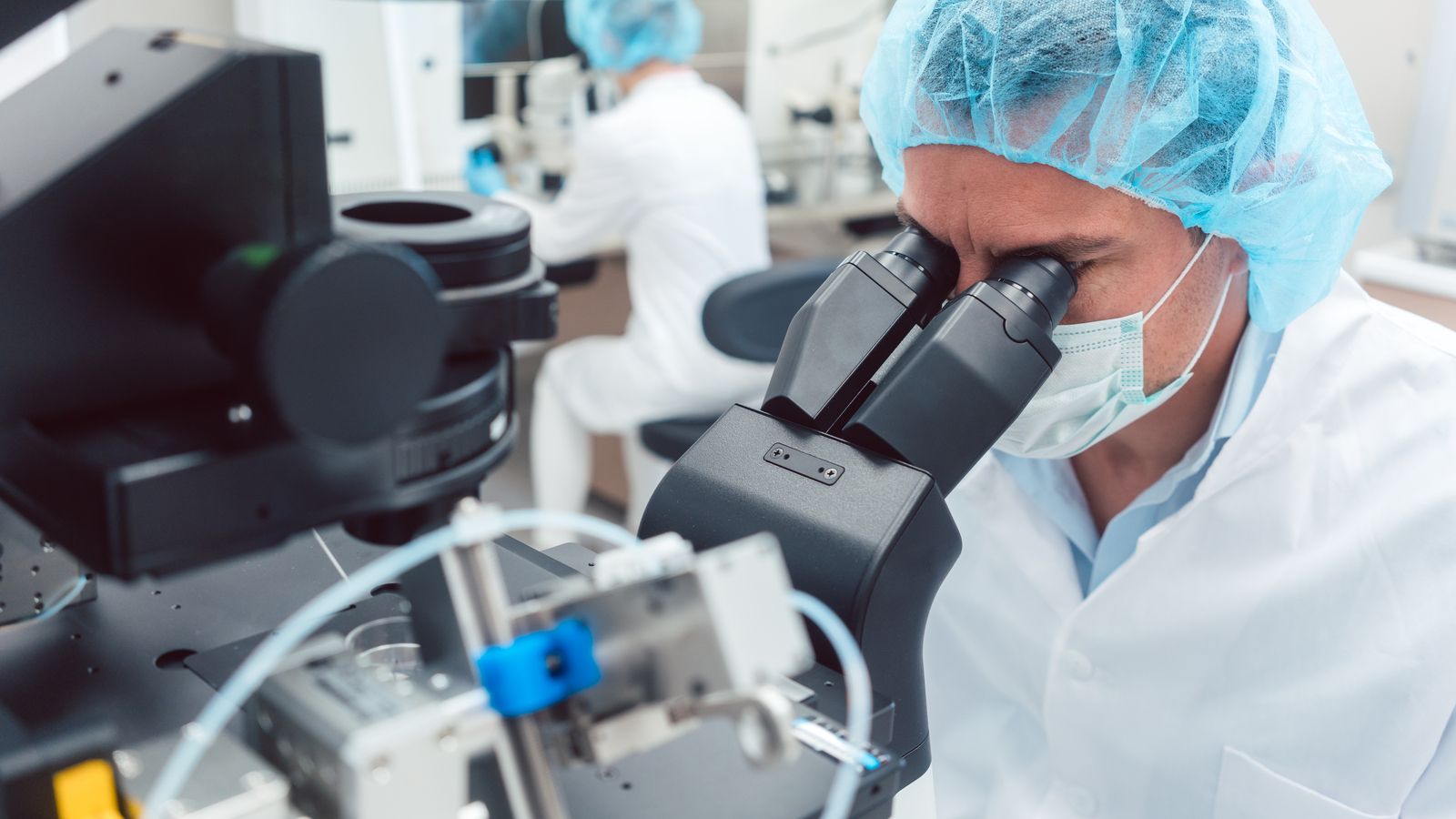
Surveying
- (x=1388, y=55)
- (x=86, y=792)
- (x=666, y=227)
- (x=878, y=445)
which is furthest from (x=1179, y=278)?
(x=1388, y=55)

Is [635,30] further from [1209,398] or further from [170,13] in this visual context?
[1209,398]

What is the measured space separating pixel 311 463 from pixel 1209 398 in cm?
91

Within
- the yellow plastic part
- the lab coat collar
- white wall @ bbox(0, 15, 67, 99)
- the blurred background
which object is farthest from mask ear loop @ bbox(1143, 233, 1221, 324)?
the lab coat collar

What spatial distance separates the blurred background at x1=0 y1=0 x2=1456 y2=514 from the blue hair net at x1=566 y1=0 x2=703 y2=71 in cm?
33

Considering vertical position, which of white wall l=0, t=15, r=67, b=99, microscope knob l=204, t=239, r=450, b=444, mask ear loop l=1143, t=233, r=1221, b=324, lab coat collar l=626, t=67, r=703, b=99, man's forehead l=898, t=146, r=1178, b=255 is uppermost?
microscope knob l=204, t=239, r=450, b=444

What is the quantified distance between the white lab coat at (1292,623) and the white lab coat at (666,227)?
→ 140cm

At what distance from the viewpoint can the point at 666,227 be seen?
8.46 feet

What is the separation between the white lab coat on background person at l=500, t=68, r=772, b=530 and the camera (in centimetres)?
254

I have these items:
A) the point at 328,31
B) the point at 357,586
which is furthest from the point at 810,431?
the point at 328,31

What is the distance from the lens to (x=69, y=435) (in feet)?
1.67

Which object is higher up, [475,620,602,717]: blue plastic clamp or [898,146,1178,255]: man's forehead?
[898,146,1178,255]: man's forehead

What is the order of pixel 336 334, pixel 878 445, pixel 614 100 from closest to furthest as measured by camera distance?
pixel 336 334
pixel 878 445
pixel 614 100

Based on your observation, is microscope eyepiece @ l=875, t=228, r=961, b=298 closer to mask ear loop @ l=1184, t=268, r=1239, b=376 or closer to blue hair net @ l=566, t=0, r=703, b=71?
mask ear loop @ l=1184, t=268, r=1239, b=376

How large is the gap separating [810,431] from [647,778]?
272mm
